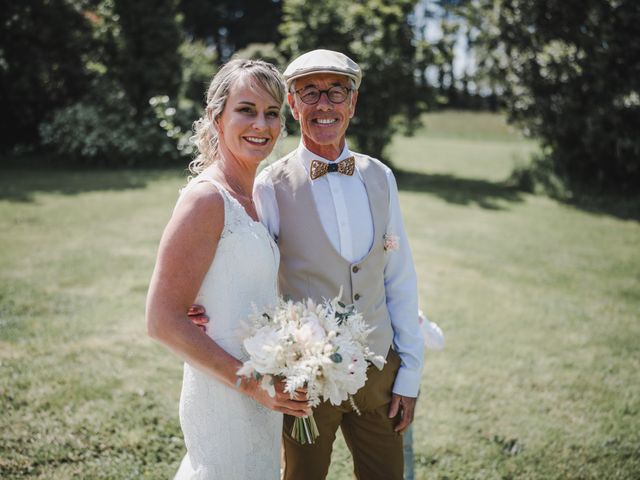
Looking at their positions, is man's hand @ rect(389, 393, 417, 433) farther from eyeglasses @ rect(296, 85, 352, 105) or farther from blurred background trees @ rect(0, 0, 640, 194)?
blurred background trees @ rect(0, 0, 640, 194)

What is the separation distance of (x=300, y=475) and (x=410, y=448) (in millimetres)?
833

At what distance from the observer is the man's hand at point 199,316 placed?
6.27ft

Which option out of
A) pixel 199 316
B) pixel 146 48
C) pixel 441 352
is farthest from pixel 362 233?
pixel 146 48

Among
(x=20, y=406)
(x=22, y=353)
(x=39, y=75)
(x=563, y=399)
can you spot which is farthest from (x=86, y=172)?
(x=563, y=399)

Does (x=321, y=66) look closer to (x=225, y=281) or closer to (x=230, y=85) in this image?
(x=230, y=85)

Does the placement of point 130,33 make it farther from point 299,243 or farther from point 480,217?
point 299,243

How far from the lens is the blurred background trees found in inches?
474

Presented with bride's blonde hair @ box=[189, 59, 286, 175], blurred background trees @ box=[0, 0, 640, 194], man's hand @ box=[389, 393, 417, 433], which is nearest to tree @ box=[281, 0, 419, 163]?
blurred background trees @ box=[0, 0, 640, 194]

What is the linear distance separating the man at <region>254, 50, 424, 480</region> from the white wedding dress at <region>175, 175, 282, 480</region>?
0.28 meters

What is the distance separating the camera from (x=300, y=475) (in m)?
2.38

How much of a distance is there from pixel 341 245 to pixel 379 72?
13861mm

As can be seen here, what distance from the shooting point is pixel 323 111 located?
2334 millimetres

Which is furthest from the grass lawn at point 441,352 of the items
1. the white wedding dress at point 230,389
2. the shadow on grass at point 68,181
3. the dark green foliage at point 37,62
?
the dark green foliage at point 37,62

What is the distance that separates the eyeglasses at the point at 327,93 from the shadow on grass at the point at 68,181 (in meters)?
10.7
